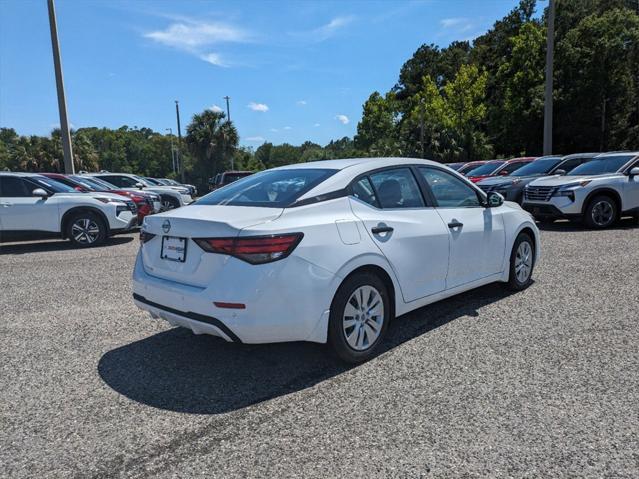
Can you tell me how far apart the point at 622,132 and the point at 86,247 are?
125ft

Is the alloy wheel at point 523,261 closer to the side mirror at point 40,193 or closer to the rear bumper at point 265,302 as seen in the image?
the rear bumper at point 265,302

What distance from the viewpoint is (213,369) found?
3.71m

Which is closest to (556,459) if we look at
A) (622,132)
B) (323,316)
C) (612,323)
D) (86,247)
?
(323,316)

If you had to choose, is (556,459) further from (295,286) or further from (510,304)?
(510,304)

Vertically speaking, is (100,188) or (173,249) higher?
(100,188)

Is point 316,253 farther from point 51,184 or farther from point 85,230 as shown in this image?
point 51,184

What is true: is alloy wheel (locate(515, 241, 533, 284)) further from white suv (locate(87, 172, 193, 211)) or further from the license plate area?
white suv (locate(87, 172, 193, 211))

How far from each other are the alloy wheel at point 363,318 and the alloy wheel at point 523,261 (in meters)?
2.43

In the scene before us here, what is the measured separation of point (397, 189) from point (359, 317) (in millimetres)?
1226

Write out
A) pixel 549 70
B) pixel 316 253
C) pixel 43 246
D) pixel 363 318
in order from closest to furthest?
pixel 316 253, pixel 363 318, pixel 43 246, pixel 549 70

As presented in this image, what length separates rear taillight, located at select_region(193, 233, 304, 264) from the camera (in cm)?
312

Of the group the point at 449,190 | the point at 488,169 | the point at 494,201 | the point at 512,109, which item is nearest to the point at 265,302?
the point at 449,190

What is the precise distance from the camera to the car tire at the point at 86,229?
9938 millimetres

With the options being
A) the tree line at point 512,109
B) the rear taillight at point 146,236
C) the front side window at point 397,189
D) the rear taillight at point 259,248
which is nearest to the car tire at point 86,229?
the rear taillight at point 146,236
